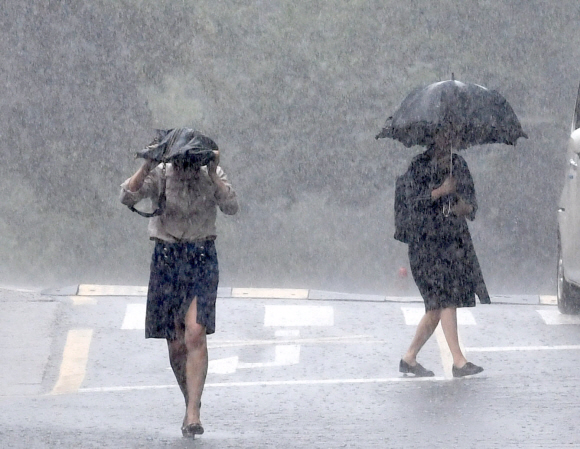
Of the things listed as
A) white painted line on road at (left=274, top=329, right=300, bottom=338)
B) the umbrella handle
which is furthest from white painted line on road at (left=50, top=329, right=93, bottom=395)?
the umbrella handle

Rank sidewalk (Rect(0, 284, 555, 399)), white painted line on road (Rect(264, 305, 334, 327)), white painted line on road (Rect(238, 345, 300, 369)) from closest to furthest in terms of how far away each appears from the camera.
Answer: sidewalk (Rect(0, 284, 555, 399)), white painted line on road (Rect(238, 345, 300, 369)), white painted line on road (Rect(264, 305, 334, 327))

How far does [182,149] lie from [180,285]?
0.67 metres

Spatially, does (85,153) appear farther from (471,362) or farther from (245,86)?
(471,362)

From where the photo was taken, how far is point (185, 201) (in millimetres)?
7250

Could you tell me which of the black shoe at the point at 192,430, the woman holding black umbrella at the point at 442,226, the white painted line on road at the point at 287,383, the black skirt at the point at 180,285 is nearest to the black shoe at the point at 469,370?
the woman holding black umbrella at the point at 442,226

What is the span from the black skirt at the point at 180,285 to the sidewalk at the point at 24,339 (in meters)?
1.76

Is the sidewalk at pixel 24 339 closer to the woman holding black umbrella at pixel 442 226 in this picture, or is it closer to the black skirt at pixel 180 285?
the black skirt at pixel 180 285

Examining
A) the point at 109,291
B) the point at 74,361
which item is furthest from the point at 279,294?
the point at 74,361

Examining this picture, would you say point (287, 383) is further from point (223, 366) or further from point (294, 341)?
point (294, 341)

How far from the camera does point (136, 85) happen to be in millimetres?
19562

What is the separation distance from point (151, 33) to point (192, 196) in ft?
41.7

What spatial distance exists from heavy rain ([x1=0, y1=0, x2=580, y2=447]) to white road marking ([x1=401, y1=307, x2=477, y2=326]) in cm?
670

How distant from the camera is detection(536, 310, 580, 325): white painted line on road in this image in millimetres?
11172

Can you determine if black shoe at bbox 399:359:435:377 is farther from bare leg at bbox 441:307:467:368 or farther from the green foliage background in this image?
the green foliage background
